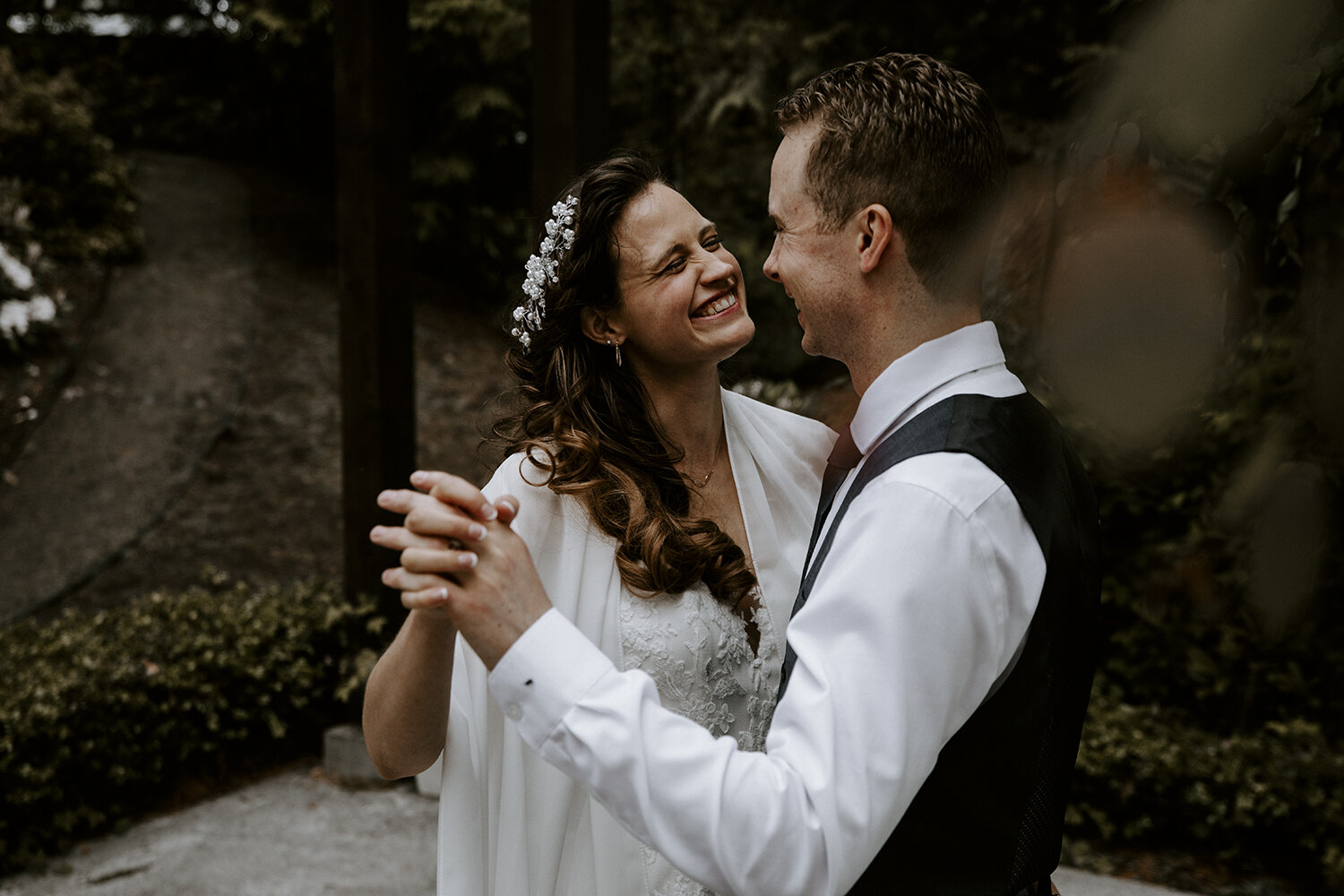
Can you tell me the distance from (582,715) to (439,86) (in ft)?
39.4

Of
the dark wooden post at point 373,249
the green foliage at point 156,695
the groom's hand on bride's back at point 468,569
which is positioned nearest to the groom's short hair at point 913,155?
the groom's hand on bride's back at point 468,569

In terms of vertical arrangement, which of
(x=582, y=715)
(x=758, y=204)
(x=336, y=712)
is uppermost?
(x=582, y=715)

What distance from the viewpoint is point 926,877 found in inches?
50.8

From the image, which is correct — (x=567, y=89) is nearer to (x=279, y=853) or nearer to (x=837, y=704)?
(x=837, y=704)

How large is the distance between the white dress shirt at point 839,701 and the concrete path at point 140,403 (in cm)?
721

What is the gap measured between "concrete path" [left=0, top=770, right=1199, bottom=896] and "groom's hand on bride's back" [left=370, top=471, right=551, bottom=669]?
3230 millimetres

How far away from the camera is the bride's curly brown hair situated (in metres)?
2.09

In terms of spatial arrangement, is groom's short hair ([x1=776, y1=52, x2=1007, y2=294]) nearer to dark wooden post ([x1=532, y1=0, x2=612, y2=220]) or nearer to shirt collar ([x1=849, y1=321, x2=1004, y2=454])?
shirt collar ([x1=849, y1=321, x2=1004, y2=454])

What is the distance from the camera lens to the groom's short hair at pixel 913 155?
143 cm

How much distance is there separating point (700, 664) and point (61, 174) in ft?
35.6

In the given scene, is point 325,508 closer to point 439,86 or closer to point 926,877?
point 439,86

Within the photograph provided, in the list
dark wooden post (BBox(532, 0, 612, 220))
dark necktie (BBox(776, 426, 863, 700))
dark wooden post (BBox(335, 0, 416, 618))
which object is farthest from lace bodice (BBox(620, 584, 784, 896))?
dark wooden post (BBox(335, 0, 416, 618))

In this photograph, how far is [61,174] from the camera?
409 inches

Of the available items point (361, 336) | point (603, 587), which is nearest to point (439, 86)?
point (361, 336)
